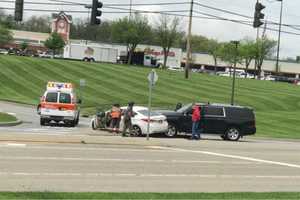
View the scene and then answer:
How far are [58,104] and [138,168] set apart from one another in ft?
71.8

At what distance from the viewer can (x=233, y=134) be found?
110 feet

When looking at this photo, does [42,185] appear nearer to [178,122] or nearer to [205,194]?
[205,194]

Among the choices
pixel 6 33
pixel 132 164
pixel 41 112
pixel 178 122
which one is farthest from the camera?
pixel 6 33

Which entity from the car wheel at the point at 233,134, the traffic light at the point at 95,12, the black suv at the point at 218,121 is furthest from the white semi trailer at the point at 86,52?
the car wheel at the point at 233,134

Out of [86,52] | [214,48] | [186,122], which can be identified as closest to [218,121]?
[186,122]

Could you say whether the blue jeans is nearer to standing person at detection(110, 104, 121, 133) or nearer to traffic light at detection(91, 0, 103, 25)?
standing person at detection(110, 104, 121, 133)

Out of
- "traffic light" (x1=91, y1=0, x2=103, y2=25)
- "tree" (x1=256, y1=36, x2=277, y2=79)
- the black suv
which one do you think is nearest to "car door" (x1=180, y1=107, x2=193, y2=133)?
the black suv

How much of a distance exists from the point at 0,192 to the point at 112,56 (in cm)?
10052

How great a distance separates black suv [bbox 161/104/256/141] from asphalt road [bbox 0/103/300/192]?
8798 millimetres

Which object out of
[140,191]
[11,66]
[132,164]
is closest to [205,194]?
[140,191]

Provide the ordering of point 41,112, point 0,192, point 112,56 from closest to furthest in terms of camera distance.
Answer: point 0,192 → point 41,112 → point 112,56

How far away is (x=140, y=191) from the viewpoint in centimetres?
1248

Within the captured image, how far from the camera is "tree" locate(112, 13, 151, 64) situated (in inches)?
4481

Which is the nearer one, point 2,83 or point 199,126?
point 199,126
